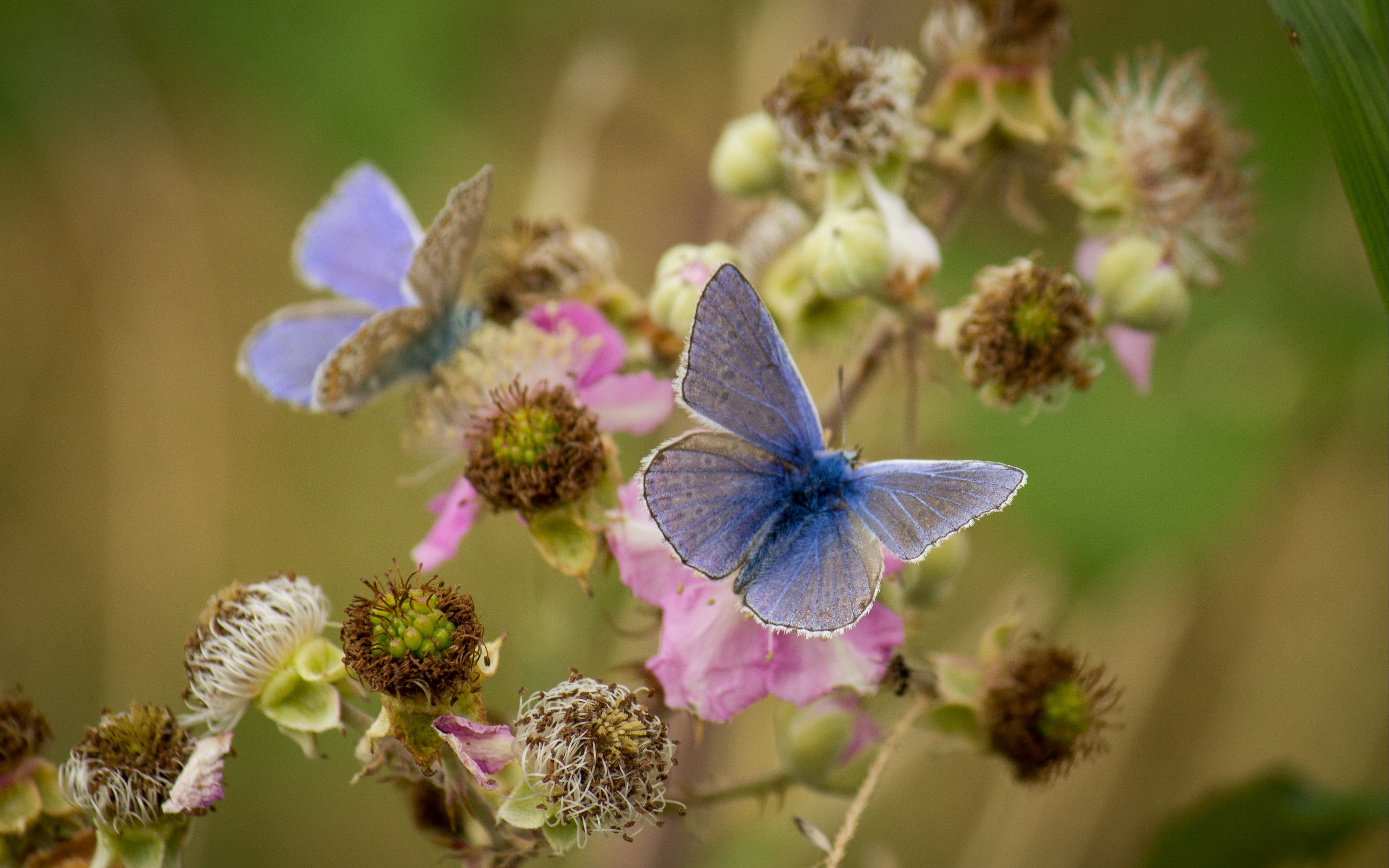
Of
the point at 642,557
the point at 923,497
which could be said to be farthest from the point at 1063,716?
the point at 642,557

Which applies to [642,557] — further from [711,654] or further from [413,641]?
[413,641]

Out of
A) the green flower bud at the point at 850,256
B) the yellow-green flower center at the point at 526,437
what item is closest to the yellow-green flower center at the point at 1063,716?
the green flower bud at the point at 850,256

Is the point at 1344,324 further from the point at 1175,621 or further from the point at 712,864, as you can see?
the point at 712,864

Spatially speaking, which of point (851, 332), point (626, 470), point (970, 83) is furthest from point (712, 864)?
point (970, 83)

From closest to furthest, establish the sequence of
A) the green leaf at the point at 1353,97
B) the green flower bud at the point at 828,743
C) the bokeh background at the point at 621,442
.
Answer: the green leaf at the point at 1353,97 < the green flower bud at the point at 828,743 < the bokeh background at the point at 621,442

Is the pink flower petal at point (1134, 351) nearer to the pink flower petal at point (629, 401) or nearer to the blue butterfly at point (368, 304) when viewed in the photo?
the pink flower petal at point (629, 401)

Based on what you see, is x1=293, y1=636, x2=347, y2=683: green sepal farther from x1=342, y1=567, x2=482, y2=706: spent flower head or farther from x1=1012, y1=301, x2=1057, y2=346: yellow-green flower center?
x1=1012, y1=301, x2=1057, y2=346: yellow-green flower center

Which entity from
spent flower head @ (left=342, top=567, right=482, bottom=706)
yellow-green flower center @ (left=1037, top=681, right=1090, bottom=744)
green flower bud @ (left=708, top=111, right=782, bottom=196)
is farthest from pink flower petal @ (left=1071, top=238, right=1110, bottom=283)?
spent flower head @ (left=342, top=567, right=482, bottom=706)

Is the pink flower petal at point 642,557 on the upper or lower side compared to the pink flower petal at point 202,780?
upper
